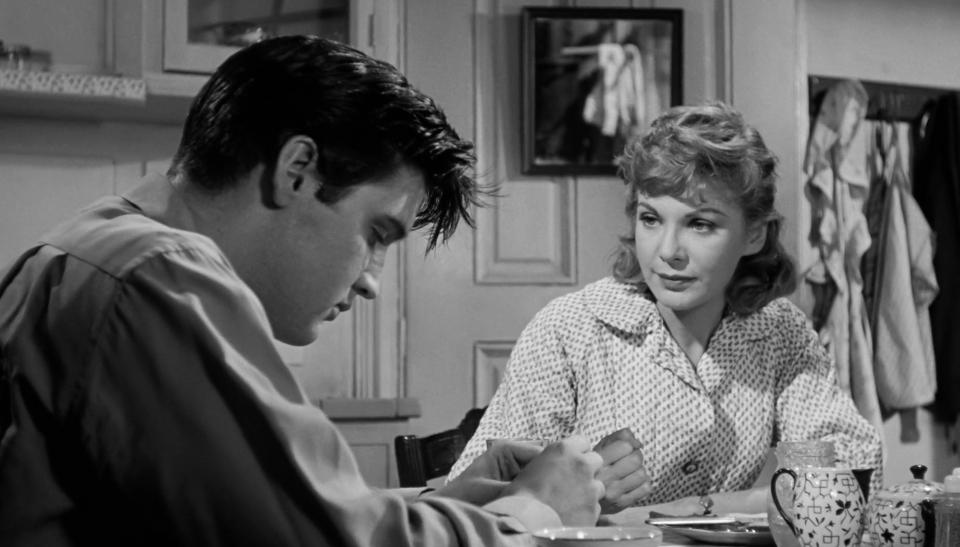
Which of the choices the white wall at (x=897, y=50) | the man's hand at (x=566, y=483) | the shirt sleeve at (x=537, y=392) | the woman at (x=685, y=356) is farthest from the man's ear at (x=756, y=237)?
the white wall at (x=897, y=50)

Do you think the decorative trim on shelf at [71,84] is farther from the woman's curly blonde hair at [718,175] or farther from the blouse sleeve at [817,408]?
the blouse sleeve at [817,408]

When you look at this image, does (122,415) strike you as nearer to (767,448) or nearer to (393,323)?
(767,448)

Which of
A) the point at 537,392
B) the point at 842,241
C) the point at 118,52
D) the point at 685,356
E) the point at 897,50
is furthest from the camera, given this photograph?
the point at 897,50

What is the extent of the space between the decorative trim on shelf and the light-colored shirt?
2.25 metres

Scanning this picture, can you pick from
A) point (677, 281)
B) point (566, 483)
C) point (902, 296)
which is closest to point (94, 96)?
point (677, 281)

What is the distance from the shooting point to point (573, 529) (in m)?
1.29

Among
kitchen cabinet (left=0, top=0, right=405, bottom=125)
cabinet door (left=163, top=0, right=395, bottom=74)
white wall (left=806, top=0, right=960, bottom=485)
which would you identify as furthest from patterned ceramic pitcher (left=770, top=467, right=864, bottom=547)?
white wall (left=806, top=0, right=960, bottom=485)

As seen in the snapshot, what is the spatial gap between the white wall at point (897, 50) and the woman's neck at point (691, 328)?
242 cm

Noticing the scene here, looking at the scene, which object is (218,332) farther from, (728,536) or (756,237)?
(756,237)

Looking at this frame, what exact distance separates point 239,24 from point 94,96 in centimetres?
50

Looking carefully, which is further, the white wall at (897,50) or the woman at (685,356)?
the white wall at (897,50)

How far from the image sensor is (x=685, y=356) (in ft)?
8.29

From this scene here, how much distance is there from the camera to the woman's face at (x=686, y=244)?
2.45 m

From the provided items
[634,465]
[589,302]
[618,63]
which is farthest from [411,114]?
[618,63]
